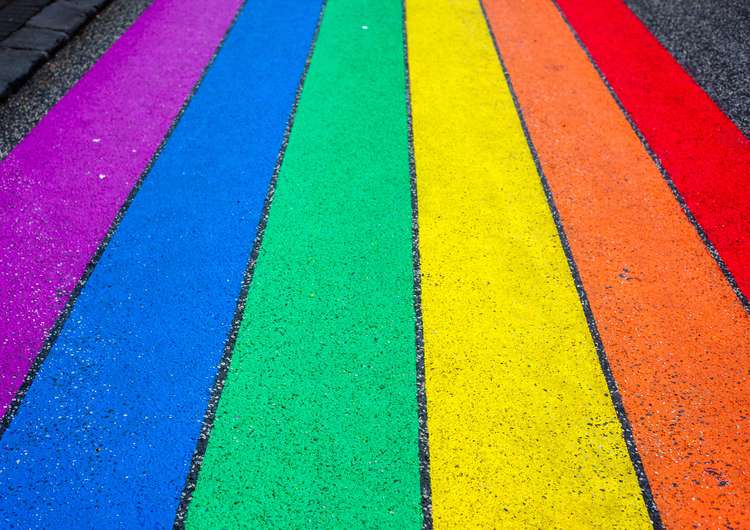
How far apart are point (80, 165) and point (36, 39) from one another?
5.11 ft

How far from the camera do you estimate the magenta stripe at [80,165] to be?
266 centimetres

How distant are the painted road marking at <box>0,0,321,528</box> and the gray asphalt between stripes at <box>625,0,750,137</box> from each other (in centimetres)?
317

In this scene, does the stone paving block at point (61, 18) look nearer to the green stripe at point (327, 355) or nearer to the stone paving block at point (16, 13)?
the stone paving block at point (16, 13)

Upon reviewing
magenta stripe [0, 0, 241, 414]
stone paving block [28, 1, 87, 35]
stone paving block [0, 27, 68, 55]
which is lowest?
magenta stripe [0, 0, 241, 414]

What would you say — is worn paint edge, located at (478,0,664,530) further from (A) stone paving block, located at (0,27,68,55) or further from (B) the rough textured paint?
(A) stone paving block, located at (0,27,68,55)

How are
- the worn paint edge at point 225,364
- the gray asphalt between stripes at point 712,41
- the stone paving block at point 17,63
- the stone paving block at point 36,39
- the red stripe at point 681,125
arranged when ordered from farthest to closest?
the gray asphalt between stripes at point 712,41
the stone paving block at point 36,39
the stone paving block at point 17,63
the red stripe at point 681,125
the worn paint edge at point 225,364

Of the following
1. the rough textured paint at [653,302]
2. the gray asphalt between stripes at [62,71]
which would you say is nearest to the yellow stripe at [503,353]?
the rough textured paint at [653,302]

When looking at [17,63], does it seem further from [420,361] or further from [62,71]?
[420,361]

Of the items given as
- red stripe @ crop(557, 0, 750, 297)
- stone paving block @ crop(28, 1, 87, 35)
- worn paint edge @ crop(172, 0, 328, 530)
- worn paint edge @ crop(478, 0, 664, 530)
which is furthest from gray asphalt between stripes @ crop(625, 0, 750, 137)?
stone paving block @ crop(28, 1, 87, 35)

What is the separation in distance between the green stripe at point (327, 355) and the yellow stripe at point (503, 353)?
142mm

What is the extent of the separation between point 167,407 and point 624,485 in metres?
1.75

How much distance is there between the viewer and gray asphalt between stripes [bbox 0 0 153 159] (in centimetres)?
361

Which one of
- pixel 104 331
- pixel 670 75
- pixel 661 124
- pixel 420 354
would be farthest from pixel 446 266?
pixel 670 75

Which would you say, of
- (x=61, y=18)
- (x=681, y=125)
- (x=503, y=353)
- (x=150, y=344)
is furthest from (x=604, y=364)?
(x=61, y=18)
